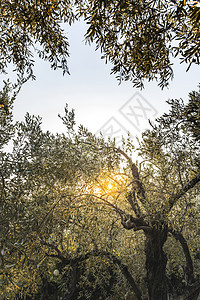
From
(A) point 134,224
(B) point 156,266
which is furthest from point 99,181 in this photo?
(B) point 156,266

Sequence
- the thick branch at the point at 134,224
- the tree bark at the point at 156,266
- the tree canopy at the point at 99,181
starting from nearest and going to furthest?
the tree canopy at the point at 99,181
the thick branch at the point at 134,224
the tree bark at the point at 156,266

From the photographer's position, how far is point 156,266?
9.12 m

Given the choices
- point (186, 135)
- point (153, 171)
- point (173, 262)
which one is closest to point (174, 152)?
point (186, 135)

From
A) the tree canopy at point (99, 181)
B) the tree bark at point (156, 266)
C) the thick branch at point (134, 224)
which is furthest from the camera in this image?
the tree bark at point (156, 266)

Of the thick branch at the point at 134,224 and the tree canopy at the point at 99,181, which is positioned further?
the thick branch at the point at 134,224

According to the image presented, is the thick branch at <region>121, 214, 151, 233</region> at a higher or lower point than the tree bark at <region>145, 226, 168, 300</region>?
higher

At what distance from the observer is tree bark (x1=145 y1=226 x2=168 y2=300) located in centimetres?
893

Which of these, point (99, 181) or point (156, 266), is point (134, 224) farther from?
point (99, 181)

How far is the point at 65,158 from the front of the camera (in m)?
7.49

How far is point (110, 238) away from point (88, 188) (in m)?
1.88

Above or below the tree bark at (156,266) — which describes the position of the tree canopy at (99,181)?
above

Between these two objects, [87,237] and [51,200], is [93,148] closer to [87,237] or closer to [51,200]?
[51,200]

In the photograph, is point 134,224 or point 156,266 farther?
point 156,266

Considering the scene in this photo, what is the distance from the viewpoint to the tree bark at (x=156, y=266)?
352 inches
